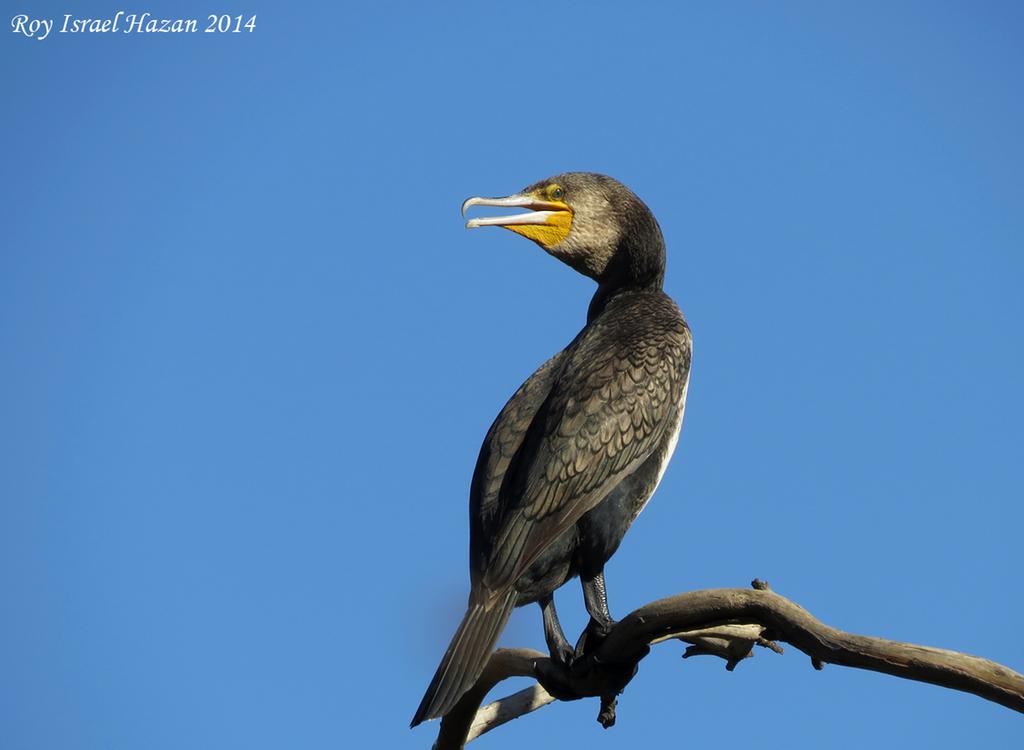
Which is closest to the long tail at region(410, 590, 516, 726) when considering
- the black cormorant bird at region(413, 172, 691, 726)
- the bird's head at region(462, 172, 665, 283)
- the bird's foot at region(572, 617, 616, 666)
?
the black cormorant bird at region(413, 172, 691, 726)

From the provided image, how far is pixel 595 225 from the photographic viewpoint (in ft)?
24.5

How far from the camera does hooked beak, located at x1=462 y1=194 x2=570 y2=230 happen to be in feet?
24.2

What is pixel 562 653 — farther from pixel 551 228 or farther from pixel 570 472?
pixel 551 228

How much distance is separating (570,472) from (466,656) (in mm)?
902

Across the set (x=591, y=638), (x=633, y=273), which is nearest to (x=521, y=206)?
(x=633, y=273)

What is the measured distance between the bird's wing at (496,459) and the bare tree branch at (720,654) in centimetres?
47

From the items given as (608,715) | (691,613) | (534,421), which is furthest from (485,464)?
(691,613)

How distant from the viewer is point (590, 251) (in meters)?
7.50

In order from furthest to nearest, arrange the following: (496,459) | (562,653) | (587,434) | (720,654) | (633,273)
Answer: (633,273), (496,459), (587,434), (562,653), (720,654)

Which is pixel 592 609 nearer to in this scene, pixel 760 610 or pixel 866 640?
pixel 760 610

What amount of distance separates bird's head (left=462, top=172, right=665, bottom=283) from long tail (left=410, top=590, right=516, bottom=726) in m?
2.12

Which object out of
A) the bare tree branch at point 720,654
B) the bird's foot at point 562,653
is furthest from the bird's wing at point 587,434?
the bare tree branch at point 720,654

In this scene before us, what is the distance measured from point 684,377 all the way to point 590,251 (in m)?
1.08

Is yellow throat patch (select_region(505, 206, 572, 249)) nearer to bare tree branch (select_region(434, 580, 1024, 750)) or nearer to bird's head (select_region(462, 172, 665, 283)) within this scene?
bird's head (select_region(462, 172, 665, 283))
